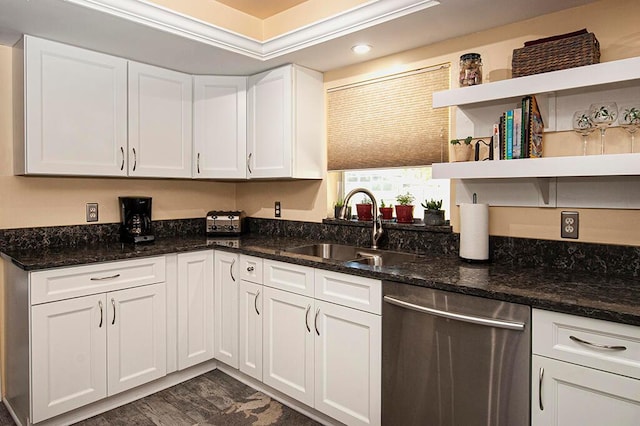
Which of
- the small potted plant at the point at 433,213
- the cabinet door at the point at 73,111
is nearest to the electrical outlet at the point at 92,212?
the cabinet door at the point at 73,111

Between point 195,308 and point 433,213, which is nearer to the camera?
point 433,213

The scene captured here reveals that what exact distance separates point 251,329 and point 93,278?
99 cm

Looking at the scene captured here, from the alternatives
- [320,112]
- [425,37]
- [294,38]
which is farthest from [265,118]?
[425,37]

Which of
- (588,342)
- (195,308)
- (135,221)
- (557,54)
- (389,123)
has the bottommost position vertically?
(195,308)

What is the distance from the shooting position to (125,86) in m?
2.74

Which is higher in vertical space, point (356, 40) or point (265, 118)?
point (356, 40)

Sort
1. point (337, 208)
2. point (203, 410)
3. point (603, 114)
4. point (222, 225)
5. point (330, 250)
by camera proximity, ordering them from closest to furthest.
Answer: point (603, 114) → point (203, 410) → point (330, 250) → point (337, 208) → point (222, 225)

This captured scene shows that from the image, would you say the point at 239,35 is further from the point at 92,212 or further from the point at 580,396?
the point at 580,396

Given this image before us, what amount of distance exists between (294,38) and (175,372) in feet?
7.65

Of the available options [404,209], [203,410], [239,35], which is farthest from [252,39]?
[203,410]

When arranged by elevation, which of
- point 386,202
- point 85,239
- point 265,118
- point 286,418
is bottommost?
point 286,418

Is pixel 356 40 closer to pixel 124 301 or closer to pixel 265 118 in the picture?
pixel 265 118

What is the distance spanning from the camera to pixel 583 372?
4.59 ft

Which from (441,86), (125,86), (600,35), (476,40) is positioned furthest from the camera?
(125,86)
